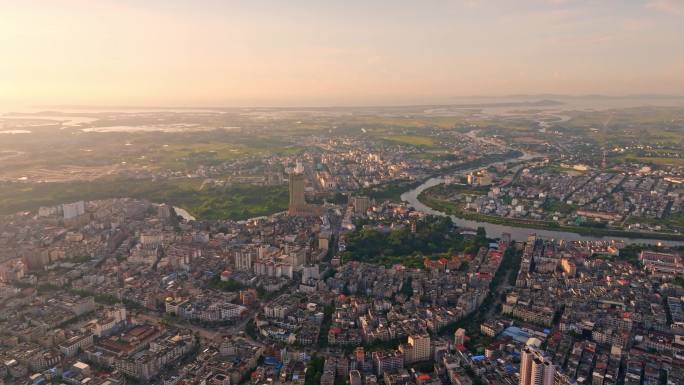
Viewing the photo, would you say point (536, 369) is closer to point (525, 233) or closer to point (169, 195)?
point (525, 233)

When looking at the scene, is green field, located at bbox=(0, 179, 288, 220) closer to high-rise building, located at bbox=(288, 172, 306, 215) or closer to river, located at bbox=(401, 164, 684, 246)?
high-rise building, located at bbox=(288, 172, 306, 215)

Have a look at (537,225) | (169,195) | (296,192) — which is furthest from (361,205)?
(169,195)

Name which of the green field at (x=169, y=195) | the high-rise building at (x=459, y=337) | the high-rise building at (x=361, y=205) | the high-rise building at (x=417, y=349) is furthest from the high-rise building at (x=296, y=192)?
the high-rise building at (x=417, y=349)

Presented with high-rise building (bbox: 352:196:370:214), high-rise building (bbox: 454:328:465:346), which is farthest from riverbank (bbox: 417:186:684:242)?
high-rise building (bbox: 454:328:465:346)

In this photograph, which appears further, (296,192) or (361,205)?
(361,205)

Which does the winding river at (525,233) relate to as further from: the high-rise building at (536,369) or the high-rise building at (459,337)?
the high-rise building at (536,369)

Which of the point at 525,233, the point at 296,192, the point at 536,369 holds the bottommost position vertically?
the point at 525,233
